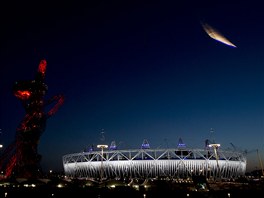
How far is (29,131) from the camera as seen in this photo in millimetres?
62281

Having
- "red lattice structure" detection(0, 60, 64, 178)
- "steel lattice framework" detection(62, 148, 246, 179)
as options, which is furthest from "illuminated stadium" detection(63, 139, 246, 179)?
"red lattice structure" detection(0, 60, 64, 178)

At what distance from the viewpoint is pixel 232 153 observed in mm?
144250

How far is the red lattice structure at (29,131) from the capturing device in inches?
2443

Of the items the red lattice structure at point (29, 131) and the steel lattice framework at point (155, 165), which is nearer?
the red lattice structure at point (29, 131)

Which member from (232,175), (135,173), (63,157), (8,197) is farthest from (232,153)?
(8,197)

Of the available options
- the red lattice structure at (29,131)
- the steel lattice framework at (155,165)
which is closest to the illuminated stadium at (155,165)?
the steel lattice framework at (155,165)

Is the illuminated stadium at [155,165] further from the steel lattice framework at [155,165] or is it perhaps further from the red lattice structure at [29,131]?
the red lattice structure at [29,131]

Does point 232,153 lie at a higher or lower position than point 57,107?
lower

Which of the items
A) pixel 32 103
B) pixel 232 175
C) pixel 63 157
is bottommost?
pixel 232 175

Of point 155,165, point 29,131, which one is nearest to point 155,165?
point 155,165

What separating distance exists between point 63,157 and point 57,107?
92404mm

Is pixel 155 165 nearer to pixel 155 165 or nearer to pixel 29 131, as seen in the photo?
pixel 155 165

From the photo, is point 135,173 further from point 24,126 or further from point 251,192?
point 251,192

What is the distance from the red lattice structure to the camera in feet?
204
